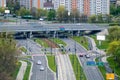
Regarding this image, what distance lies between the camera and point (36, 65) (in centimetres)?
5416

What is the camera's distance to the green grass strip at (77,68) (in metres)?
47.5

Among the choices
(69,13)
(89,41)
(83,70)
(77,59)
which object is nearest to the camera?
(83,70)

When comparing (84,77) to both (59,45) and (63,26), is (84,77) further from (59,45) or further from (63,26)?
(63,26)

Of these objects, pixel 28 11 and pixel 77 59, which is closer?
pixel 77 59

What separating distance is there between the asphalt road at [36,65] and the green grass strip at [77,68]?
266 cm

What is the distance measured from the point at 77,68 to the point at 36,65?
5394 mm

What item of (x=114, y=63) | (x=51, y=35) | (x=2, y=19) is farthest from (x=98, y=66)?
(x=2, y=19)

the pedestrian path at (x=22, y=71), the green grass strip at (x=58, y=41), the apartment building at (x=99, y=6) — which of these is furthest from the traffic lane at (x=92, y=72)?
the apartment building at (x=99, y=6)

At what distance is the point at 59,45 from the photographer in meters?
68.2

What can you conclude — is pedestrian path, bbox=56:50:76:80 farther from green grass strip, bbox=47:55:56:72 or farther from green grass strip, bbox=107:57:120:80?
green grass strip, bbox=107:57:120:80

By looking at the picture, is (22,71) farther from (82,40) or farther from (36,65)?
(82,40)

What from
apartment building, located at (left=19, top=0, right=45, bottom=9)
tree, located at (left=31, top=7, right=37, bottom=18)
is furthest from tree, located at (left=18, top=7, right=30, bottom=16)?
apartment building, located at (left=19, top=0, right=45, bottom=9)

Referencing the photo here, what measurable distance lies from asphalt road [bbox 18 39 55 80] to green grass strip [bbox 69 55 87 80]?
2.66 meters

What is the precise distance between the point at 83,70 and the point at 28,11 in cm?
5877
